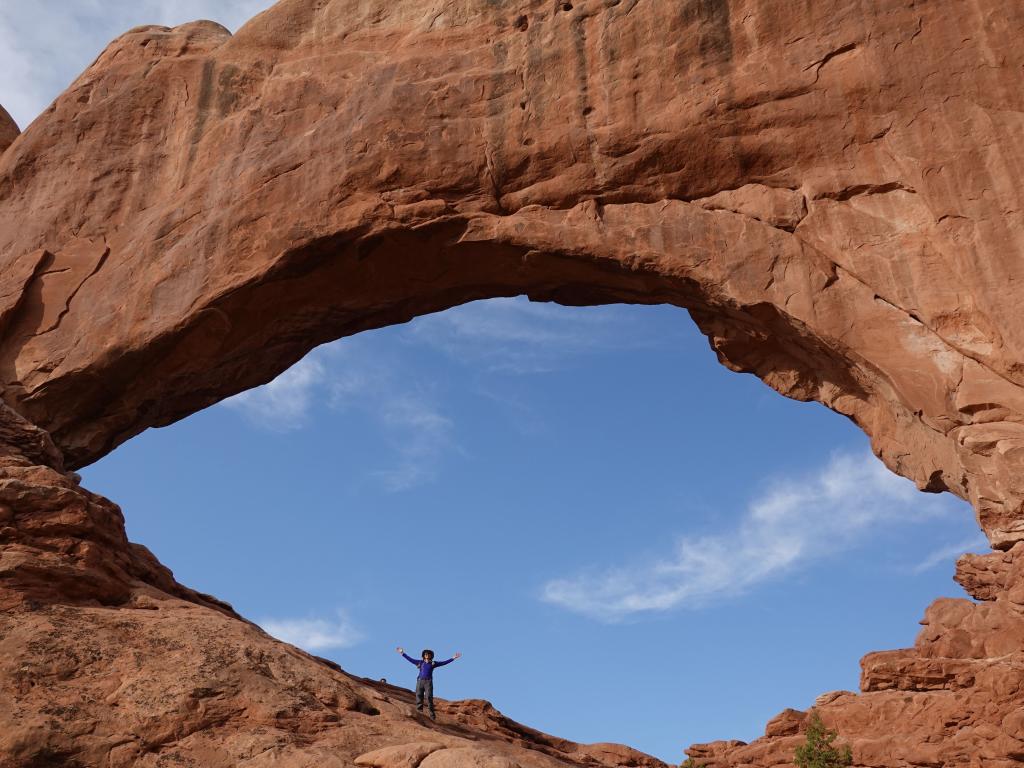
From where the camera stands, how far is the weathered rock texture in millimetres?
18156

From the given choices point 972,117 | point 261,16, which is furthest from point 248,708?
point 261,16

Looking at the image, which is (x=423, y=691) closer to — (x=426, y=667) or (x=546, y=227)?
(x=426, y=667)

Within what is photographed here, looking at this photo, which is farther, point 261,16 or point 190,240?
point 261,16

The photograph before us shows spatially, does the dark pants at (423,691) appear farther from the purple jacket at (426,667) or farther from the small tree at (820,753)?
the small tree at (820,753)

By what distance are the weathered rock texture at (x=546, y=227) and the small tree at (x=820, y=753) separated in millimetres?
695

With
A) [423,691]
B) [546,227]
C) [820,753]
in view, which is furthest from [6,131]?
[820,753]

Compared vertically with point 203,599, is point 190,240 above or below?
above

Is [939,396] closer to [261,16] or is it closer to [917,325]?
[917,325]

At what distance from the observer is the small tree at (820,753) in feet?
64.5

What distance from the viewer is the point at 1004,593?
19000mm

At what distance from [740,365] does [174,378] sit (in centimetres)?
1324

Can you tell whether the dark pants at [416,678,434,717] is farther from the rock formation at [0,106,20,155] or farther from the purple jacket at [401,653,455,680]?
the rock formation at [0,106,20,155]

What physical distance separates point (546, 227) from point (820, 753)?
11591mm

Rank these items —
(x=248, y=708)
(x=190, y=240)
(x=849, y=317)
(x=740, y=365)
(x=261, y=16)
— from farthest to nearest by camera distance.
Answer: (x=261, y=16) → (x=190, y=240) → (x=740, y=365) → (x=849, y=317) → (x=248, y=708)
